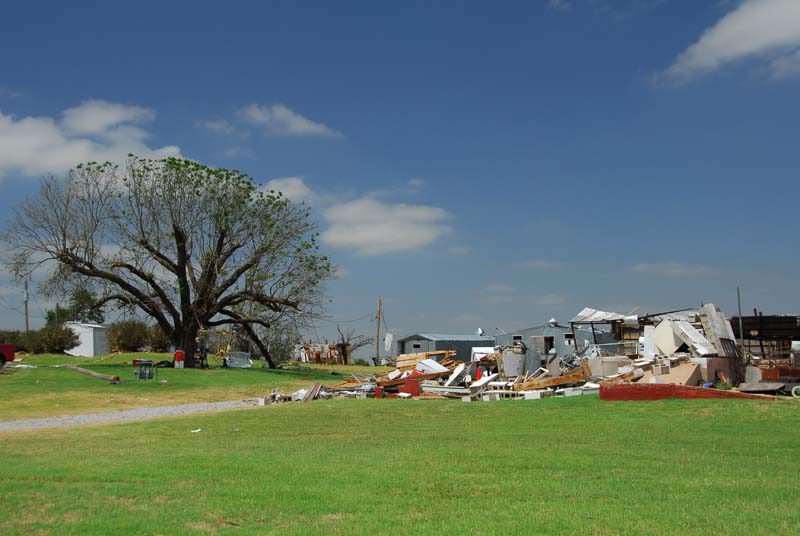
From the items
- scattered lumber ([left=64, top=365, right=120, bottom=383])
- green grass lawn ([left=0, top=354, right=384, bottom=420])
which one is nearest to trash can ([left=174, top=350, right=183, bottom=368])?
green grass lawn ([left=0, top=354, right=384, bottom=420])

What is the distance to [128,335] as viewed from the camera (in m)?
60.4

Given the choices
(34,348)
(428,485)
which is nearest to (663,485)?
(428,485)

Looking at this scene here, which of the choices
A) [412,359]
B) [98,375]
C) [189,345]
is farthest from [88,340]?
[412,359]

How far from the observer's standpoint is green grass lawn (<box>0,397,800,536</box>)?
700 centimetres

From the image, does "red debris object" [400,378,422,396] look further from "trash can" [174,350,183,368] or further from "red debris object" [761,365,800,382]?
"trash can" [174,350,183,368]

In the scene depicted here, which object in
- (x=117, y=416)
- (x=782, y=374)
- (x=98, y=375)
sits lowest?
(x=117, y=416)

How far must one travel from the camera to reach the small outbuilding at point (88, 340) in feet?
188

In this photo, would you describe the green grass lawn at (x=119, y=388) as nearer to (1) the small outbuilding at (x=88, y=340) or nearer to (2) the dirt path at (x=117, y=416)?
(2) the dirt path at (x=117, y=416)

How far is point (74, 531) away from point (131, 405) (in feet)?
69.1

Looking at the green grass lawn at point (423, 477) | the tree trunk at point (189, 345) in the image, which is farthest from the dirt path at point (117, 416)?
the tree trunk at point (189, 345)

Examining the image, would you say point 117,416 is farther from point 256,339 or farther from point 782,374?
point 256,339

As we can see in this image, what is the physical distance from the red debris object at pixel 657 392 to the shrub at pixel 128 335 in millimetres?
47829

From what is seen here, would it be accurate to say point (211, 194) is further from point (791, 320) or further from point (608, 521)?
point (608, 521)

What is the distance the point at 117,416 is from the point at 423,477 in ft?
51.6
